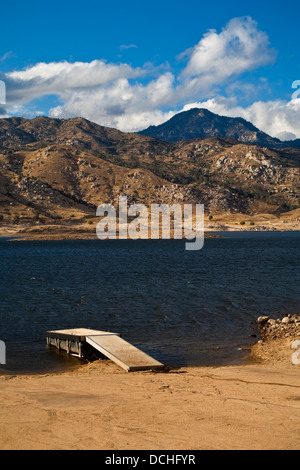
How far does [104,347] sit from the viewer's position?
773 inches

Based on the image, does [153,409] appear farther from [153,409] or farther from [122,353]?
[122,353]

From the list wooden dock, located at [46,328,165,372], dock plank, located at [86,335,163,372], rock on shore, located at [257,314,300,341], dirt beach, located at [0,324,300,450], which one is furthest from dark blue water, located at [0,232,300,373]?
dirt beach, located at [0,324,300,450]

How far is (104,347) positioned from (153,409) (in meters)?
7.58

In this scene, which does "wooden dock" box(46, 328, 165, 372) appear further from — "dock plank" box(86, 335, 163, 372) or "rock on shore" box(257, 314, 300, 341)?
"rock on shore" box(257, 314, 300, 341)

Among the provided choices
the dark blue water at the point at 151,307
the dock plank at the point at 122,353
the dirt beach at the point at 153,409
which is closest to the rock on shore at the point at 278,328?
the dark blue water at the point at 151,307

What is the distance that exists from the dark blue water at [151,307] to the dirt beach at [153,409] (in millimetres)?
3831

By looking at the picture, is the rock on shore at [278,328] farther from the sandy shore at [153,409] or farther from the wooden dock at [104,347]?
the wooden dock at [104,347]

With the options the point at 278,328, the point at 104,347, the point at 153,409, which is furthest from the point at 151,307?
the point at 153,409

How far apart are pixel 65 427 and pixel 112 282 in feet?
123

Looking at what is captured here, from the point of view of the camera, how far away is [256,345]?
74.6 feet

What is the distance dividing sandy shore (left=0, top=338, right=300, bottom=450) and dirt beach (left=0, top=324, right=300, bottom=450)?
0.07 ft

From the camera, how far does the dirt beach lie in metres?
10.0
